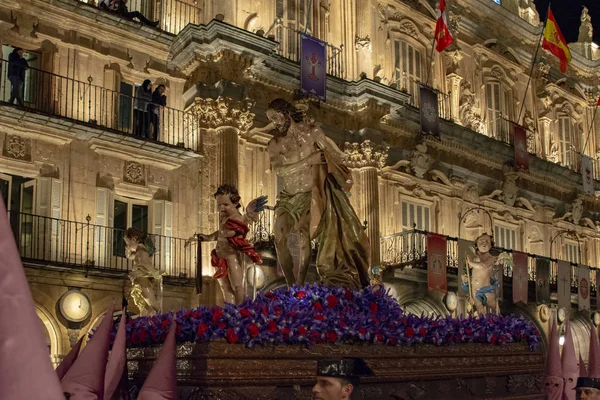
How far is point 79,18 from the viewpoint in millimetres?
17281

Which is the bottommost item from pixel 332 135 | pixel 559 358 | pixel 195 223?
pixel 559 358

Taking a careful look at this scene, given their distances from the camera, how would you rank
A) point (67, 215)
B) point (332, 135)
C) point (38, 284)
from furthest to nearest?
point (332, 135)
point (67, 215)
point (38, 284)

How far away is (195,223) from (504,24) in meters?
15.9

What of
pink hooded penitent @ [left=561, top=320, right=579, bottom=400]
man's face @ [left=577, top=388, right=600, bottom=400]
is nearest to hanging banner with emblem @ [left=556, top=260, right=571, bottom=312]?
pink hooded penitent @ [left=561, top=320, right=579, bottom=400]

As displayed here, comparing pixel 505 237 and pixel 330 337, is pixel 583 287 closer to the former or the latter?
pixel 505 237

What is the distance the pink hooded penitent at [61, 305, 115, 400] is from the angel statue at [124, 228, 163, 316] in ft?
16.7

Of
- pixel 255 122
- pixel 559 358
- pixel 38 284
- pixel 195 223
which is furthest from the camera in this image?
pixel 255 122

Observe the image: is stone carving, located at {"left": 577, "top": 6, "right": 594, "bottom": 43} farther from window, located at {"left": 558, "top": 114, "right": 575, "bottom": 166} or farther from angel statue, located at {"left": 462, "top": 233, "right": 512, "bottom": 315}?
angel statue, located at {"left": 462, "top": 233, "right": 512, "bottom": 315}

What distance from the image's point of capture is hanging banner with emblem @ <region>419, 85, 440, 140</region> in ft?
73.9

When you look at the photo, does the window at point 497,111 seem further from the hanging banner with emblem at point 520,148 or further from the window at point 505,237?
the window at point 505,237

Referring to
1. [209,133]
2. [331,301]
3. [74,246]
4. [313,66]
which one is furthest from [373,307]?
[313,66]

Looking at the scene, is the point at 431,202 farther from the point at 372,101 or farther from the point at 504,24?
the point at 504,24

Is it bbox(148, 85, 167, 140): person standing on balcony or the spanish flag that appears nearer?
bbox(148, 85, 167, 140): person standing on balcony

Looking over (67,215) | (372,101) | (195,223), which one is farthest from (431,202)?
(67,215)
